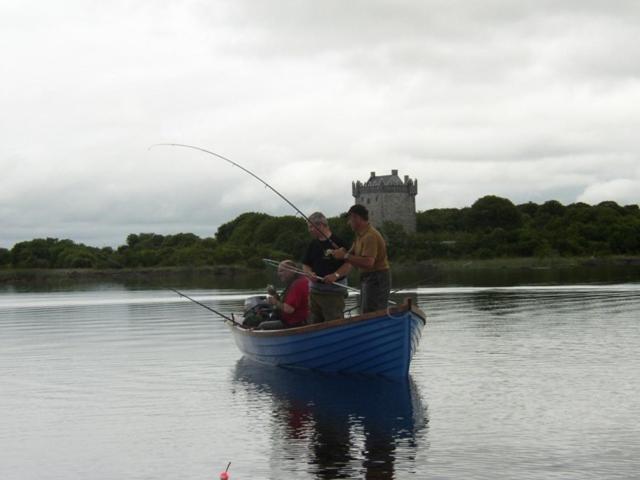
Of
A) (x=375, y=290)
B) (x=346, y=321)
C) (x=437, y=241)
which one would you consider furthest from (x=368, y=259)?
(x=437, y=241)

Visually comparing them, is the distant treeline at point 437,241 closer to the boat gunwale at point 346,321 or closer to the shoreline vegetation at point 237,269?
the shoreline vegetation at point 237,269

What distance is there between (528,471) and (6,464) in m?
4.68

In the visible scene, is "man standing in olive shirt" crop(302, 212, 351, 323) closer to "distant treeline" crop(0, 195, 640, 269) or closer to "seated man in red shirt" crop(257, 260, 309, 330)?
"seated man in red shirt" crop(257, 260, 309, 330)

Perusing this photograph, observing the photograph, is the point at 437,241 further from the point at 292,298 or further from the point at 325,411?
the point at 325,411

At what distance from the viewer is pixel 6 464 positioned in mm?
9234

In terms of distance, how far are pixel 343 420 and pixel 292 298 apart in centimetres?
418

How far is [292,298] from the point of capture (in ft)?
49.2

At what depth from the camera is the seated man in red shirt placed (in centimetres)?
1480

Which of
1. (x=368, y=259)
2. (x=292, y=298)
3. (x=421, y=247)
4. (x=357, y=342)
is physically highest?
(x=421, y=247)

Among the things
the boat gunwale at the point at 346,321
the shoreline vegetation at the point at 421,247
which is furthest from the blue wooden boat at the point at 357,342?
the shoreline vegetation at the point at 421,247

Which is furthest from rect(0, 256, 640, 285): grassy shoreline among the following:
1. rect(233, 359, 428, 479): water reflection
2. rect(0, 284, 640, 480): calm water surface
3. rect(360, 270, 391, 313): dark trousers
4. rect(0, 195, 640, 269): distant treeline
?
rect(360, 270, 391, 313): dark trousers

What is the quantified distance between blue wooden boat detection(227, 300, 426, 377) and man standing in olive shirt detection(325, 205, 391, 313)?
Answer: 1.43 feet

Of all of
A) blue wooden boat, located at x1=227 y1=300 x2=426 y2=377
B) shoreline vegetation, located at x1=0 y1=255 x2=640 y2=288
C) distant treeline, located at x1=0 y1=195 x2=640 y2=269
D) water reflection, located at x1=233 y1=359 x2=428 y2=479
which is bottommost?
water reflection, located at x1=233 y1=359 x2=428 y2=479

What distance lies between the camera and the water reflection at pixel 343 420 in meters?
8.86
